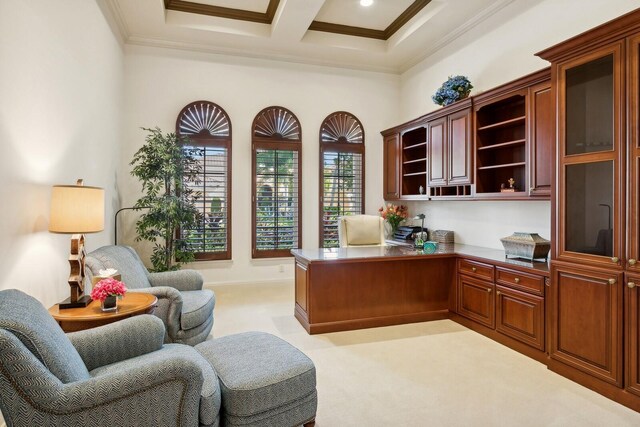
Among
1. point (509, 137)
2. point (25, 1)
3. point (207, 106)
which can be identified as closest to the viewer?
point (25, 1)

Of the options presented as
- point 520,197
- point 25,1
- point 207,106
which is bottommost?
point 520,197

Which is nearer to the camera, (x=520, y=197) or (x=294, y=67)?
(x=520, y=197)

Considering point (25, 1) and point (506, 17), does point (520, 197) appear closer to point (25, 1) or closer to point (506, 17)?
point (506, 17)

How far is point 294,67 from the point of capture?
605 cm

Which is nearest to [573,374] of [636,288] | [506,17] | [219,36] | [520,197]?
[636,288]

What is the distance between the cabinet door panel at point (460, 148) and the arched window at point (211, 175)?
10.6 ft

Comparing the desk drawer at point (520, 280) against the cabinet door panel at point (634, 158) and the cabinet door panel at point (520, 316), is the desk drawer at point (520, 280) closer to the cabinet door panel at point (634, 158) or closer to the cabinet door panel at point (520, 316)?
the cabinet door panel at point (520, 316)

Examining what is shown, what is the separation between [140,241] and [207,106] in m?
2.23

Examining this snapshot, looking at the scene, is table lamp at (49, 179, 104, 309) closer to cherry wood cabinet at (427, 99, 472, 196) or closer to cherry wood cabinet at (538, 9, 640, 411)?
cherry wood cabinet at (538, 9, 640, 411)

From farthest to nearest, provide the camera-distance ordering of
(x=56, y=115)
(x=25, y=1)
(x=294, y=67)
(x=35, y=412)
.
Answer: (x=294, y=67) < (x=56, y=115) < (x=25, y=1) < (x=35, y=412)

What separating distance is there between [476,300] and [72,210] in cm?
360

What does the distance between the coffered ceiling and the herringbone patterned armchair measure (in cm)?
414

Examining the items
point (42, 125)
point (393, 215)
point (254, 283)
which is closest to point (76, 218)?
point (42, 125)

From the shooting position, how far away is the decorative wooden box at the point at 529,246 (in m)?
3.40
